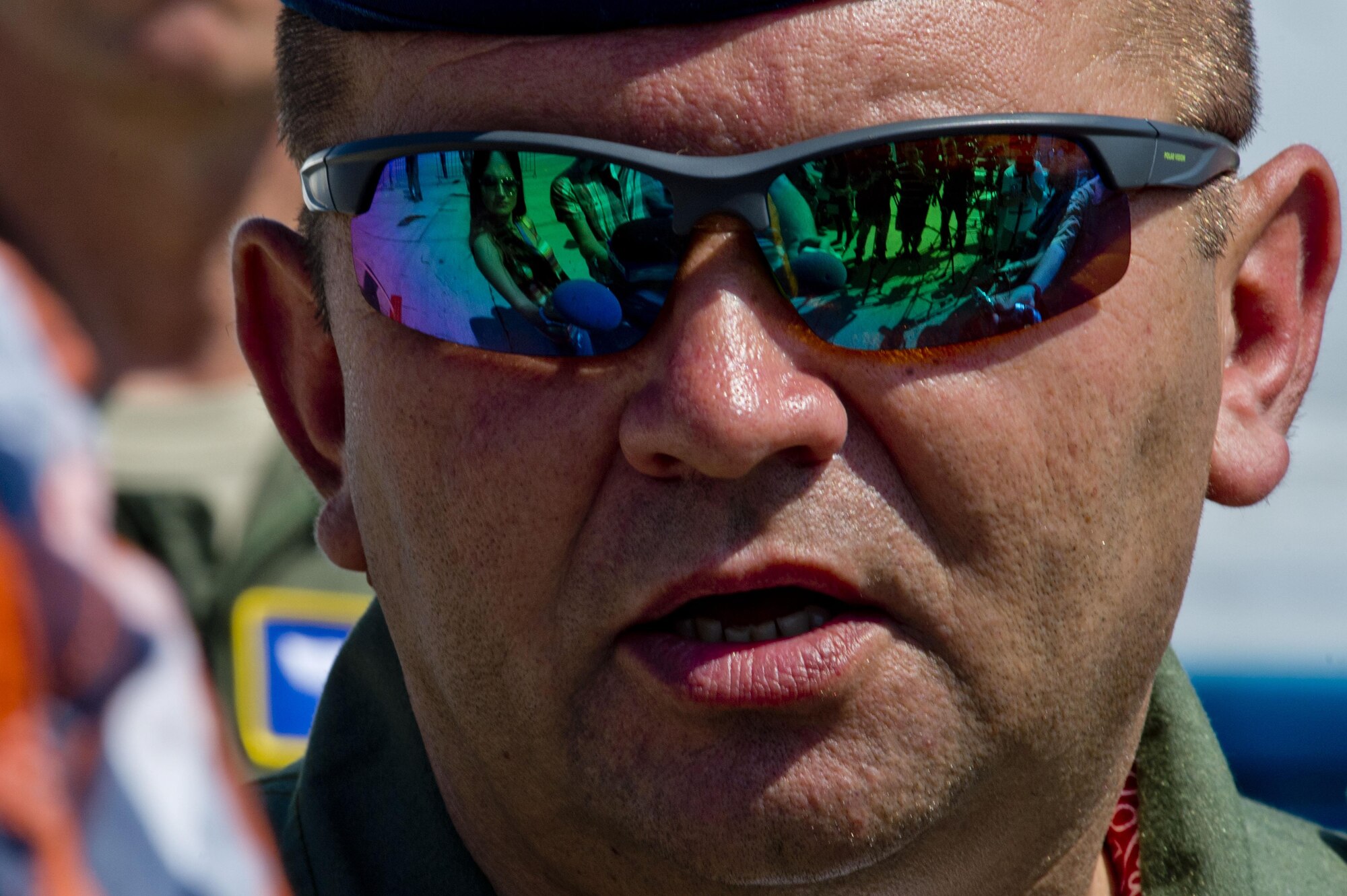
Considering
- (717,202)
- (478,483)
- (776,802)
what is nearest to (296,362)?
(478,483)

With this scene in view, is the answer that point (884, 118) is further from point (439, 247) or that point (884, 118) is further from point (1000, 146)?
point (439, 247)

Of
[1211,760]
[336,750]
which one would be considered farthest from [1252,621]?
[336,750]

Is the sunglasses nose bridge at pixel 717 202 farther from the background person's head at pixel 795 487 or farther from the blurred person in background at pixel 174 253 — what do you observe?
the blurred person in background at pixel 174 253

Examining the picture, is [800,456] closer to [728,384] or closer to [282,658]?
[728,384]

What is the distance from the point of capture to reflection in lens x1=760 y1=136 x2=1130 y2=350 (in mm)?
1736

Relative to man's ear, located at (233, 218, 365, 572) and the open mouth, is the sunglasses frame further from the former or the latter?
the open mouth

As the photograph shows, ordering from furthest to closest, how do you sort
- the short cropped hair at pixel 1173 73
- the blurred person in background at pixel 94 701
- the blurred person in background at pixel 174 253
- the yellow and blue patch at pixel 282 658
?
the blurred person in background at pixel 174 253 → the yellow and blue patch at pixel 282 658 → the short cropped hair at pixel 1173 73 → the blurred person in background at pixel 94 701

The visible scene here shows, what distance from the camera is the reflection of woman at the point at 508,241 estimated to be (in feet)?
5.88

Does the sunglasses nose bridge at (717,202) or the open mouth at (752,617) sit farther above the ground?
the sunglasses nose bridge at (717,202)

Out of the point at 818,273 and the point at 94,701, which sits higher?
the point at 818,273

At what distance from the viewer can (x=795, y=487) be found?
1722mm

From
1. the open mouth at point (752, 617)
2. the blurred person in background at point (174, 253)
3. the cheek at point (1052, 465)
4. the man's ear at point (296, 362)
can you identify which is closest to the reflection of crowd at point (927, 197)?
the cheek at point (1052, 465)

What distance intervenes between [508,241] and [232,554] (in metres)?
2.56

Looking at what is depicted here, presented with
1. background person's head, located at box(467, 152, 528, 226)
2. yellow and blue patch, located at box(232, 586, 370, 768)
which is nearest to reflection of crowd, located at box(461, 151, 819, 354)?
background person's head, located at box(467, 152, 528, 226)
